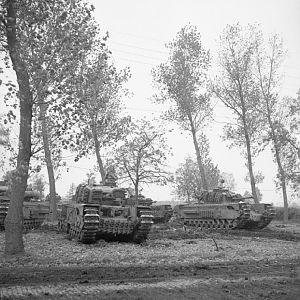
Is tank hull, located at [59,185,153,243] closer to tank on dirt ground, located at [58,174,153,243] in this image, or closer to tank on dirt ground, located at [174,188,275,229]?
tank on dirt ground, located at [58,174,153,243]

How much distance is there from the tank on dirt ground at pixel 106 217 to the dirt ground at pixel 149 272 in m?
0.69

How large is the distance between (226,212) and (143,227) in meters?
10.6

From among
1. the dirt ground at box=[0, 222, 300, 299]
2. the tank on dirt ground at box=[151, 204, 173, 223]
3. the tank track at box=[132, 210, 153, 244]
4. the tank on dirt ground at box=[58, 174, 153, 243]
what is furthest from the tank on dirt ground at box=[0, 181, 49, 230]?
the tank on dirt ground at box=[151, 204, 173, 223]

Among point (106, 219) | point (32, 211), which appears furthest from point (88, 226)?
point (32, 211)

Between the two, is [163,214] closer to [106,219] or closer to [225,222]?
[225,222]

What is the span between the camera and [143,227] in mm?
16516

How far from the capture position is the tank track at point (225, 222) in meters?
24.7

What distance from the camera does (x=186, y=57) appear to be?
32.8m

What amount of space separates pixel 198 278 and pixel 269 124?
27085 millimetres

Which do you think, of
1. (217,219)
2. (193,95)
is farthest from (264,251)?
(193,95)

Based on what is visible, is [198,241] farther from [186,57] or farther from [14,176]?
[186,57]

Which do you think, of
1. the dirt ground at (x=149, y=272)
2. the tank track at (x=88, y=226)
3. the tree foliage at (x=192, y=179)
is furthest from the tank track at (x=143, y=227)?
the tree foliage at (x=192, y=179)

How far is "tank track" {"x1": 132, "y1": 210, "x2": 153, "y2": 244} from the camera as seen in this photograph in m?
16.5

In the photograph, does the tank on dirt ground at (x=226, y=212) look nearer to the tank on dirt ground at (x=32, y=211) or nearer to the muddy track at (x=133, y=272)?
the tank on dirt ground at (x=32, y=211)
